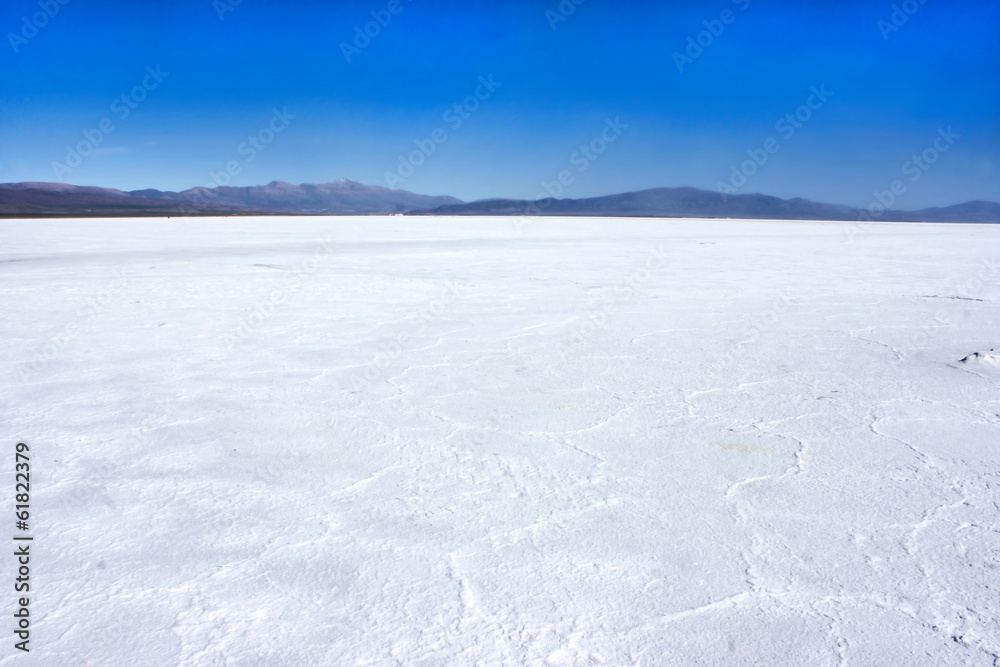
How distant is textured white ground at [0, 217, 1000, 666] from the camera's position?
50.2 inches

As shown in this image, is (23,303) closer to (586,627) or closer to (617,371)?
(617,371)

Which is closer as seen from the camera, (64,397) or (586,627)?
(586,627)

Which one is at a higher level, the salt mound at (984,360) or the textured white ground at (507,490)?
the salt mound at (984,360)

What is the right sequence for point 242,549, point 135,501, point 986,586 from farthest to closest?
point 135,501 < point 242,549 < point 986,586

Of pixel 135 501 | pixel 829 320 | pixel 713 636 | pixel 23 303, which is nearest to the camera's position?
pixel 713 636

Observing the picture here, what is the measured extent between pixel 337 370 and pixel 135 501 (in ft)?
4.71

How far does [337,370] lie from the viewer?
3201 mm

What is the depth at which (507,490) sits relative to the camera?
189 centimetres

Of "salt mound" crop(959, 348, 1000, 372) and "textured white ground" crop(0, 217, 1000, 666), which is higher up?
"salt mound" crop(959, 348, 1000, 372)

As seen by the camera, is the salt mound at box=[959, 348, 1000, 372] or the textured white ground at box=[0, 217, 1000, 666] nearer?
the textured white ground at box=[0, 217, 1000, 666]

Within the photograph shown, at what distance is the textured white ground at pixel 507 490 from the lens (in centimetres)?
127

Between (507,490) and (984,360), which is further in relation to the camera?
(984,360)

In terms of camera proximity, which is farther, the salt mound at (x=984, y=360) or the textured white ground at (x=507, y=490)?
the salt mound at (x=984, y=360)

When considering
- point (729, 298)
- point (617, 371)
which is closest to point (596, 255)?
point (729, 298)
